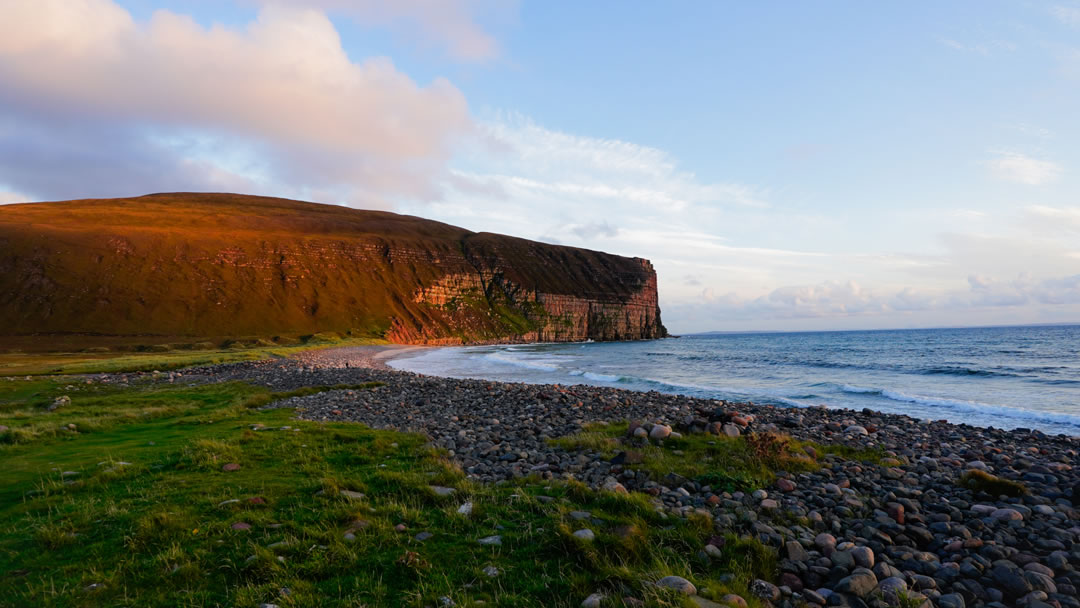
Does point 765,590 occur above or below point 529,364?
above

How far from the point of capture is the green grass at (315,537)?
4750 millimetres

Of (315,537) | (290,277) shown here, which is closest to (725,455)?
(315,537)

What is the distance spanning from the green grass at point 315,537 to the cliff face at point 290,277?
9963 cm

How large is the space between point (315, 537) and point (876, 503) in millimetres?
7852

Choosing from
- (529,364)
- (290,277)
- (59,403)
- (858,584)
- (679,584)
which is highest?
(290,277)

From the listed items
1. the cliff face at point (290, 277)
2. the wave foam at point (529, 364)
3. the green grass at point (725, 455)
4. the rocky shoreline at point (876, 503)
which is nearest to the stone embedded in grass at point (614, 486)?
the rocky shoreline at point (876, 503)

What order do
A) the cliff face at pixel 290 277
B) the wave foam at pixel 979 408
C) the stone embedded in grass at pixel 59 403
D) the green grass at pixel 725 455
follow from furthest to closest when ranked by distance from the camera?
1. the cliff face at pixel 290 277
2. the stone embedded in grass at pixel 59 403
3. the wave foam at pixel 979 408
4. the green grass at pixel 725 455

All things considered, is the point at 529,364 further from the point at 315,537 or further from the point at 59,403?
the point at 315,537

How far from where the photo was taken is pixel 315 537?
589cm

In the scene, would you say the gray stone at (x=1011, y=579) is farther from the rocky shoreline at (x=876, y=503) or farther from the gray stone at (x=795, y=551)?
the gray stone at (x=795, y=551)

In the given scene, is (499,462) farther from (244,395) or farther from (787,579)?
(244,395)

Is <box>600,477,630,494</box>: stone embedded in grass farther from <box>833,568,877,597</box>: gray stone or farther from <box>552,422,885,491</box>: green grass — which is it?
<box>833,568,877,597</box>: gray stone

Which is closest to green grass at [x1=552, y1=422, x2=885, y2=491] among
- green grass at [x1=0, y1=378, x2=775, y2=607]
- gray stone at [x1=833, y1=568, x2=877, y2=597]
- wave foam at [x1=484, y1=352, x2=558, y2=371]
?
green grass at [x1=0, y1=378, x2=775, y2=607]

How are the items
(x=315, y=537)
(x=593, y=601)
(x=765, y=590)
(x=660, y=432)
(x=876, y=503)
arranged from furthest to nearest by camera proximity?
(x=660, y=432)
(x=876, y=503)
(x=315, y=537)
(x=765, y=590)
(x=593, y=601)
